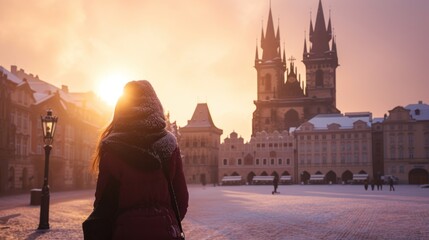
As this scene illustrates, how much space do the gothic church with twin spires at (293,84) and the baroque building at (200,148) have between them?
11936mm

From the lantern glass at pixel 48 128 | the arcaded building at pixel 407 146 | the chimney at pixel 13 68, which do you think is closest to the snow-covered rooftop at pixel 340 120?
the arcaded building at pixel 407 146

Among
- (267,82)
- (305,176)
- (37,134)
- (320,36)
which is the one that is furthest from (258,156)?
(37,134)

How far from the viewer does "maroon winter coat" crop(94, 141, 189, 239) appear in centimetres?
412

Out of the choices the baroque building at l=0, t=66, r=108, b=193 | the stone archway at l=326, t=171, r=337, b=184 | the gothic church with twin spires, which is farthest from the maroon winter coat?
the gothic church with twin spires

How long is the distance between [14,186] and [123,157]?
1888 inches

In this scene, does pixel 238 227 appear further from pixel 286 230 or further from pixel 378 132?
Answer: pixel 378 132

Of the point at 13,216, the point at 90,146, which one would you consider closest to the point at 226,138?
the point at 90,146

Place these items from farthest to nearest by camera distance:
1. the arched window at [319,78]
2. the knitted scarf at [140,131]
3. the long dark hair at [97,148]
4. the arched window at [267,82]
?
the arched window at [267,82]
the arched window at [319,78]
the long dark hair at [97,148]
the knitted scarf at [140,131]

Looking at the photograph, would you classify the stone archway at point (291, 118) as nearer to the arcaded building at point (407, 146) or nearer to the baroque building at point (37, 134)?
the arcaded building at point (407, 146)

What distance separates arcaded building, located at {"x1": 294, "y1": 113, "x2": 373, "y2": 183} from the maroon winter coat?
→ 9477 cm

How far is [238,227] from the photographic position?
18.2 m

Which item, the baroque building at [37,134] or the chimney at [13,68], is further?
the chimney at [13,68]

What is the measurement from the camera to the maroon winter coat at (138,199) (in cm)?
412

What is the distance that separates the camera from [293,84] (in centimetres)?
12731
